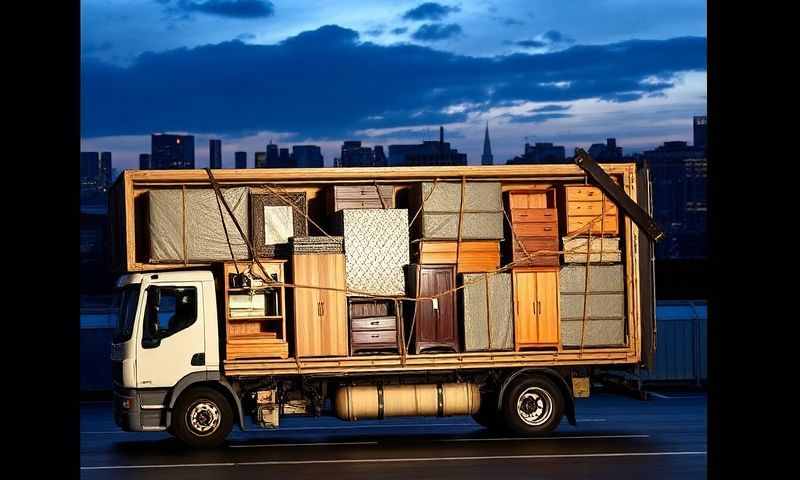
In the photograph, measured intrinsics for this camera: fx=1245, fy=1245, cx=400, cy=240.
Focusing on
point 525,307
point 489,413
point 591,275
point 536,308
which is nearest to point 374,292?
point 525,307

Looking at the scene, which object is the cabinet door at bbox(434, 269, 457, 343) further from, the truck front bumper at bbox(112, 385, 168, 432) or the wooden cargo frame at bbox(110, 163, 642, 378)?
the truck front bumper at bbox(112, 385, 168, 432)

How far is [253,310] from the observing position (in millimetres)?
19672

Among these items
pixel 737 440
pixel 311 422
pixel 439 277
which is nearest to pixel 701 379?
pixel 311 422

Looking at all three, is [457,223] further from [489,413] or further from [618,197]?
[489,413]

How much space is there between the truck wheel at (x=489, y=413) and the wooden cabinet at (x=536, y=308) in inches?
38.3

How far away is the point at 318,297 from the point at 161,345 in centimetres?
255

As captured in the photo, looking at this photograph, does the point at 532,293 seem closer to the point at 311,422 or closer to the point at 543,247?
the point at 543,247

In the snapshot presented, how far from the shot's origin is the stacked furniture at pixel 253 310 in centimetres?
1950

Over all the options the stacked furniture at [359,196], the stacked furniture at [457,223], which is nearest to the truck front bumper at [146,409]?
the stacked furniture at [359,196]

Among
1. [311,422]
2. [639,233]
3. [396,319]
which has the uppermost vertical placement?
[639,233]

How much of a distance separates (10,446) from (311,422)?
2177cm


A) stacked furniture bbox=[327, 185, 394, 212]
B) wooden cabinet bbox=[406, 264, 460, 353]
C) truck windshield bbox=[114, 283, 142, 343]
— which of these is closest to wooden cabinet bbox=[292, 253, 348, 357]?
stacked furniture bbox=[327, 185, 394, 212]

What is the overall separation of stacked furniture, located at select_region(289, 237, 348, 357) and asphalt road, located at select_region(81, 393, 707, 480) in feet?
5.40

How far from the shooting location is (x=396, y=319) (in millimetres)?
20125
